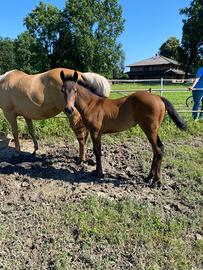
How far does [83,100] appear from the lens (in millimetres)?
5352

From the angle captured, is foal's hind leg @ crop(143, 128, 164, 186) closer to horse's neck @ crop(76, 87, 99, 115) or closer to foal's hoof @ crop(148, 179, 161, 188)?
foal's hoof @ crop(148, 179, 161, 188)

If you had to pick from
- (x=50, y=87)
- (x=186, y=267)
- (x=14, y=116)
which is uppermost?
(x=50, y=87)

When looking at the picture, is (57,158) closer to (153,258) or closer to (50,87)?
(50,87)

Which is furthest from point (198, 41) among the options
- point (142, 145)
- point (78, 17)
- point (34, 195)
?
point (34, 195)

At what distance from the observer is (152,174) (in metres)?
Result: 5.46

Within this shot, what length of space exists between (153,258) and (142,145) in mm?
4052

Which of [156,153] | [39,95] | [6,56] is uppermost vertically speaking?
[6,56]

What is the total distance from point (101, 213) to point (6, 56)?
264 feet

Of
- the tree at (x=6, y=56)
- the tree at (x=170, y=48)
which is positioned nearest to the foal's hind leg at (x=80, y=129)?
the tree at (x=6, y=56)

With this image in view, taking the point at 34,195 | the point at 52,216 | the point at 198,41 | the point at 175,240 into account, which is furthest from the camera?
the point at 198,41

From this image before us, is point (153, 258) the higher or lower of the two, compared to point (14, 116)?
lower

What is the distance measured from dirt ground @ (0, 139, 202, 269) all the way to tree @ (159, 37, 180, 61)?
280ft

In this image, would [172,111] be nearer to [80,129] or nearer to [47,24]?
[80,129]

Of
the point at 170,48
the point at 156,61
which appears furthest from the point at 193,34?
the point at 170,48
